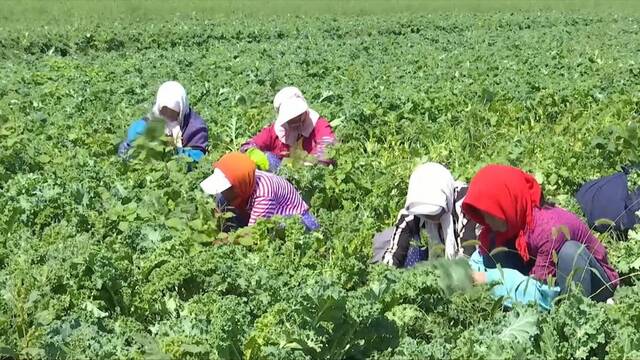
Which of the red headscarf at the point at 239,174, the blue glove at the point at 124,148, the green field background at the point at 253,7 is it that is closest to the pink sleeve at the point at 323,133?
the blue glove at the point at 124,148

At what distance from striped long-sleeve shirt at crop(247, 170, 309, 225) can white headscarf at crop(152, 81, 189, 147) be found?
6.15 feet

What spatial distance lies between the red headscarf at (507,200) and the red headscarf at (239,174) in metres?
1.69

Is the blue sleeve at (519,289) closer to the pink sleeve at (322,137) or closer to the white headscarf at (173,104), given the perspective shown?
the pink sleeve at (322,137)

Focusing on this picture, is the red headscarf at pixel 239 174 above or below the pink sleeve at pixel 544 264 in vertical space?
above

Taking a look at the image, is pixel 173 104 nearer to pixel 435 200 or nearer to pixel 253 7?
pixel 435 200

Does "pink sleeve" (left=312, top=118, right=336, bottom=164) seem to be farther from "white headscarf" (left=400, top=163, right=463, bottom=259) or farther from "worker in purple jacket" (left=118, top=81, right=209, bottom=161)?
"white headscarf" (left=400, top=163, right=463, bottom=259)

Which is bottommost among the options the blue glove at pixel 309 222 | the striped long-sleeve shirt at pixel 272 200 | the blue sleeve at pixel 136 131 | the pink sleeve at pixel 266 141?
the blue glove at pixel 309 222

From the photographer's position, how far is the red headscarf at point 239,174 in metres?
5.61

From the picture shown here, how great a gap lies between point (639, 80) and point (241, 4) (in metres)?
24.2

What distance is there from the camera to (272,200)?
18.9ft

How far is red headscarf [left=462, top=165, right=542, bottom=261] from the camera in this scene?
4.44 m

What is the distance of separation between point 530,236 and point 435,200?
0.66 m

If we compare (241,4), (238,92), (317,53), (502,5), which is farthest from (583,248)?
(502,5)

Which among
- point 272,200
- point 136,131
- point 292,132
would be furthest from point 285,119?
point 272,200
